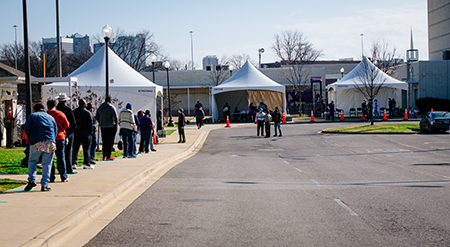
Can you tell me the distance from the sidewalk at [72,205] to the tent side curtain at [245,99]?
33.2 m

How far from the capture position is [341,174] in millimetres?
12773

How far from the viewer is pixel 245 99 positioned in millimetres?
46156

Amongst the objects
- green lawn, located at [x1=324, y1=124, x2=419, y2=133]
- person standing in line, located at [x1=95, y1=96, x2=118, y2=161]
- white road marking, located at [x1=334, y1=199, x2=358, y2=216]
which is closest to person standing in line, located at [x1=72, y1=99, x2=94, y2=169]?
person standing in line, located at [x1=95, y1=96, x2=118, y2=161]

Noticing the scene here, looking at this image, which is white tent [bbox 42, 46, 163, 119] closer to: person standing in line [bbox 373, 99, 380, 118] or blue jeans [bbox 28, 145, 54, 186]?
blue jeans [bbox 28, 145, 54, 186]

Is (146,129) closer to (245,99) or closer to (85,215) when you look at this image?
(85,215)

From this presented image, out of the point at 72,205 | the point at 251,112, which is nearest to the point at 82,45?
the point at 251,112

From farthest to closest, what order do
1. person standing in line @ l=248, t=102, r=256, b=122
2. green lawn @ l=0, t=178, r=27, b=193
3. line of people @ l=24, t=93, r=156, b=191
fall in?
person standing in line @ l=248, t=102, r=256, b=122 < green lawn @ l=0, t=178, r=27, b=193 < line of people @ l=24, t=93, r=156, b=191

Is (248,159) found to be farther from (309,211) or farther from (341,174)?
(309,211)

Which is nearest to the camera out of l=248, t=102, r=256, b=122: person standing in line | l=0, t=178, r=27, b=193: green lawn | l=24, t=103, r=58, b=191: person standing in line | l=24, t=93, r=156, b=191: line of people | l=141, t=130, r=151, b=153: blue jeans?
l=24, t=103, r=58, b=191: person standing in line

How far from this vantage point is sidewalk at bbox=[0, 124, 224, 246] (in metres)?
6.04

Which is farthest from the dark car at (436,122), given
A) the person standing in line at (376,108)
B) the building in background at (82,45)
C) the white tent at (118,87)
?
the building in background at (82,45)

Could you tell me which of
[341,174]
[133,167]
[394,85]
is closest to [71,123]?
[133,167]

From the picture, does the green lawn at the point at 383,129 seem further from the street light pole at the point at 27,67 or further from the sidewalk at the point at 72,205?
the street light pole at the point at 27,67

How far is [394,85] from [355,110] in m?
4.89
